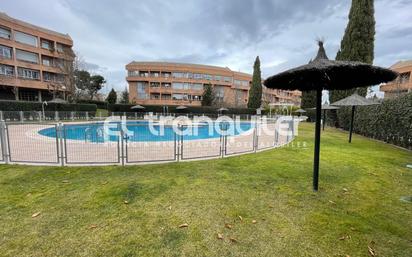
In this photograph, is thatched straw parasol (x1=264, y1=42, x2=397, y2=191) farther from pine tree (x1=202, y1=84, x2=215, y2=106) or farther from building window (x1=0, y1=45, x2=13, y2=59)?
building window (x1=0, y1=45, x2=13, y2=59)

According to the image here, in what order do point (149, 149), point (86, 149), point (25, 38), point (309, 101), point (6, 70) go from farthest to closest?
point (309, 101) < point (25, 38) < point (6, 70) < point (149, 149) < point (86, 149)

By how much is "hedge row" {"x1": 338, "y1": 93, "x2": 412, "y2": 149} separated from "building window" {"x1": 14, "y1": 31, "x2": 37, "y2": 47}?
4390 cm

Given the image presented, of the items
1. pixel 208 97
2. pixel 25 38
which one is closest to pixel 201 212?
pixel 208 97

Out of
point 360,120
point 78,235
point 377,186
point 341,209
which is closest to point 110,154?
point 78,235

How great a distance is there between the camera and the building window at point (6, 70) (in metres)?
28.3

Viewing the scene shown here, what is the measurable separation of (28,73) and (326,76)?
41.8m

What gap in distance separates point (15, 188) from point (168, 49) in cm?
3627

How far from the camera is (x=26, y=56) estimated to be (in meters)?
31.4

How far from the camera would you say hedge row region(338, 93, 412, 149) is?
9133 millimetres

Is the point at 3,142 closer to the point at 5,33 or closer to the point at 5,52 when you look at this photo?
the point at 5,52

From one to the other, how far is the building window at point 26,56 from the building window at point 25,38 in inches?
58.3

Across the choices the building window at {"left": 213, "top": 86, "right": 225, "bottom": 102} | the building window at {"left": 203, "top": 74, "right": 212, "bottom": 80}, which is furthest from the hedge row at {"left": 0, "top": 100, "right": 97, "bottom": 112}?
the building window at {"left": 203, "top": 74, "right": 212, "bottom": 80}

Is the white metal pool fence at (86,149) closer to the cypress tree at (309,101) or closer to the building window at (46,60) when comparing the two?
the cypress tree at (309,101)

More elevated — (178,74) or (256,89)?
(178,74)
